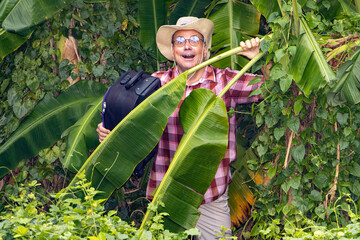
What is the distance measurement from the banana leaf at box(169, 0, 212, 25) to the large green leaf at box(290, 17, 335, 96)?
1465 millimetres

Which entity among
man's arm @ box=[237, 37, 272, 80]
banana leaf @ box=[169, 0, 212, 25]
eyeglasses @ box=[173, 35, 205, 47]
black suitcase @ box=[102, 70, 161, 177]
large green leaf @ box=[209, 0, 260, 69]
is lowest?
black suitcase @ box=[102, 70, 161, 177]

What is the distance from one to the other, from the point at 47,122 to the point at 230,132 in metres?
1.60

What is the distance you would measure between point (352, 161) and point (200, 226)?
1157mm

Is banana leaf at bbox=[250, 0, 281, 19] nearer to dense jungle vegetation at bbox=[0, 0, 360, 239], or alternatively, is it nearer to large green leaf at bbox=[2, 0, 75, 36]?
dense jungle vegetation at bbox=[0, 0, 360, 239]

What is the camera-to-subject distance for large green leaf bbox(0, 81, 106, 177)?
4.82 m

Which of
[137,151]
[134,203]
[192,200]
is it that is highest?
[137,151]

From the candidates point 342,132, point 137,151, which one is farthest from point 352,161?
point 137,151

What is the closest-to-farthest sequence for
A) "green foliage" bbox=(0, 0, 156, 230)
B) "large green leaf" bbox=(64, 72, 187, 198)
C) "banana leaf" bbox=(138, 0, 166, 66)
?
"large green leaf" bbox=(64, 72, 187, 198) < "green foliage" bbox=(0, 0, 156, 230) < "banana leaf" bbox=(138, 0, 166, 66)

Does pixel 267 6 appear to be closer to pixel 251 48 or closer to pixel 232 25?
pixel 251 48

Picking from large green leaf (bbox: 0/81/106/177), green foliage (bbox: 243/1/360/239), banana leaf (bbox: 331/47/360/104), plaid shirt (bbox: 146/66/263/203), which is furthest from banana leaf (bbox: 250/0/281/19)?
large green leaf (bbox: 0/81/106/177)

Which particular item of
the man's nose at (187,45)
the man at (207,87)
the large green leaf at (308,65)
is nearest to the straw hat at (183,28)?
the man at (207,87)

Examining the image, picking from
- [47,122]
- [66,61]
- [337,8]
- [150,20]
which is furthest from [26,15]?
[337,8]

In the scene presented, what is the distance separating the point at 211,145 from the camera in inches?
142

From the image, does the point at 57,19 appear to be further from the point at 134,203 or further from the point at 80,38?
the point at 134,203
